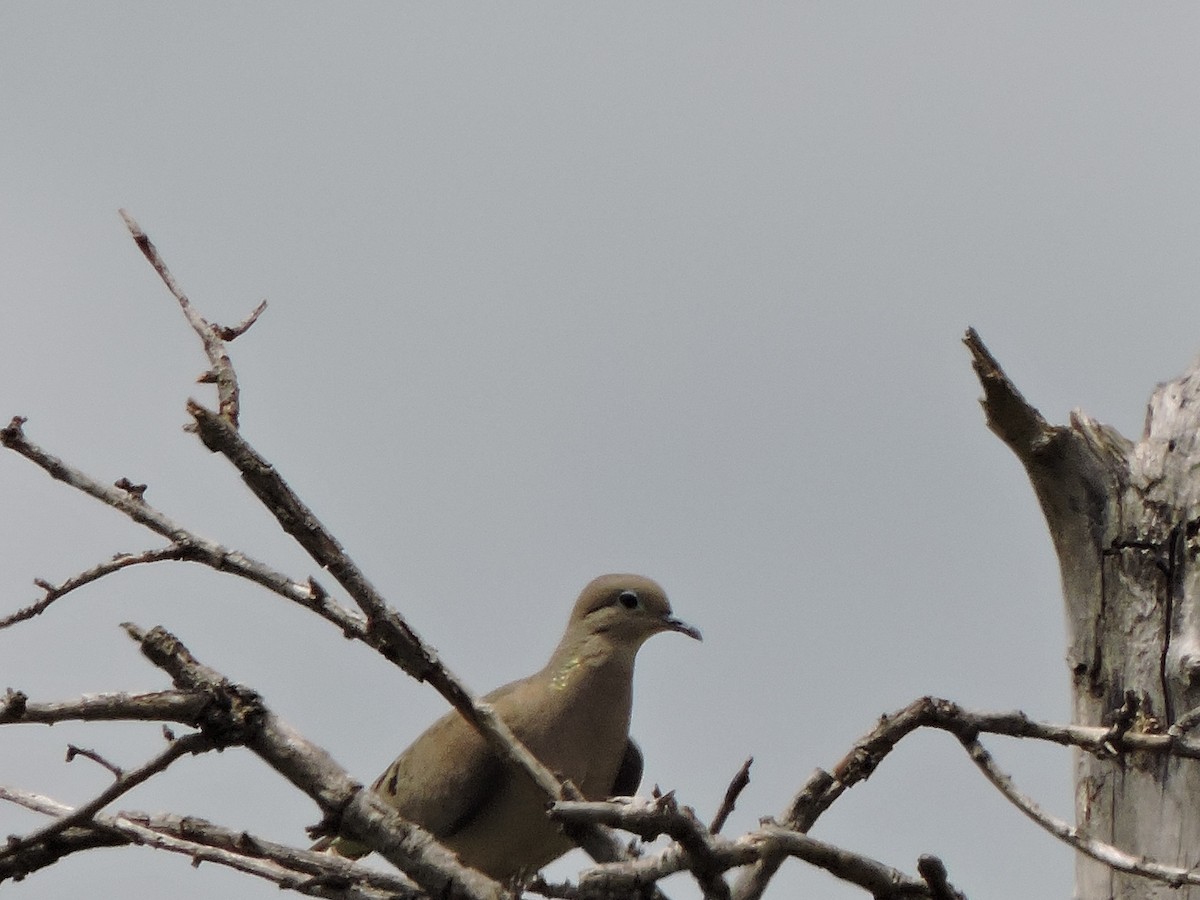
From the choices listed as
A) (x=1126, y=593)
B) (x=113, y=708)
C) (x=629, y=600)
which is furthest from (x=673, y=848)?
(x=629, y=600)

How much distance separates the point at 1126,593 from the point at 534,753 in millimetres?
2428

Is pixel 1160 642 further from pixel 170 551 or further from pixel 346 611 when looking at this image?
pixel 170 551

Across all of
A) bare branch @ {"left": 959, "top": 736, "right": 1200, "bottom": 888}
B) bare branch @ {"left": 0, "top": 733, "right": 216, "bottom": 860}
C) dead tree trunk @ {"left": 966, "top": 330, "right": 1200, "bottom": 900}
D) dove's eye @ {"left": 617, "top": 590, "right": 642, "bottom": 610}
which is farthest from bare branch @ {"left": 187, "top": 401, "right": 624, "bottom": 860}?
dove's eye @ {"left": 617, "top": 590, "right": 642, "bottom": 610}

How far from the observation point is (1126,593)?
4.68 meters

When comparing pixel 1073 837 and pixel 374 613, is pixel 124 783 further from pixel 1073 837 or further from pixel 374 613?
pixel 1073 837

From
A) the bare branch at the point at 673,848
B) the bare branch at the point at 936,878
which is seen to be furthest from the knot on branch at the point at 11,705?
the bare branch at the point at 936,878

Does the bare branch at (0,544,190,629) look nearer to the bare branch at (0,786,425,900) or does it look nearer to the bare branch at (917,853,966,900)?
the bare branch at (0,786,425,900)

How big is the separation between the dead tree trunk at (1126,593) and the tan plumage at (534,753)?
2.12 m

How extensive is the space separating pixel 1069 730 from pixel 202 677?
→ 2156 millimetres

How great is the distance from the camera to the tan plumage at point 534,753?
6.15m

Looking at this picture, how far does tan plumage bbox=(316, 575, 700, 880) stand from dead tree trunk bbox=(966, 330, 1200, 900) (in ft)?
6.94

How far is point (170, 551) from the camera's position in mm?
4055

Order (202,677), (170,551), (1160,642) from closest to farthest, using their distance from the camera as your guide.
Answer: (202,677), (170,551), (1160,642)

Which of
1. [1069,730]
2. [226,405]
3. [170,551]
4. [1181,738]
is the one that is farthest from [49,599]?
[1181,738]
